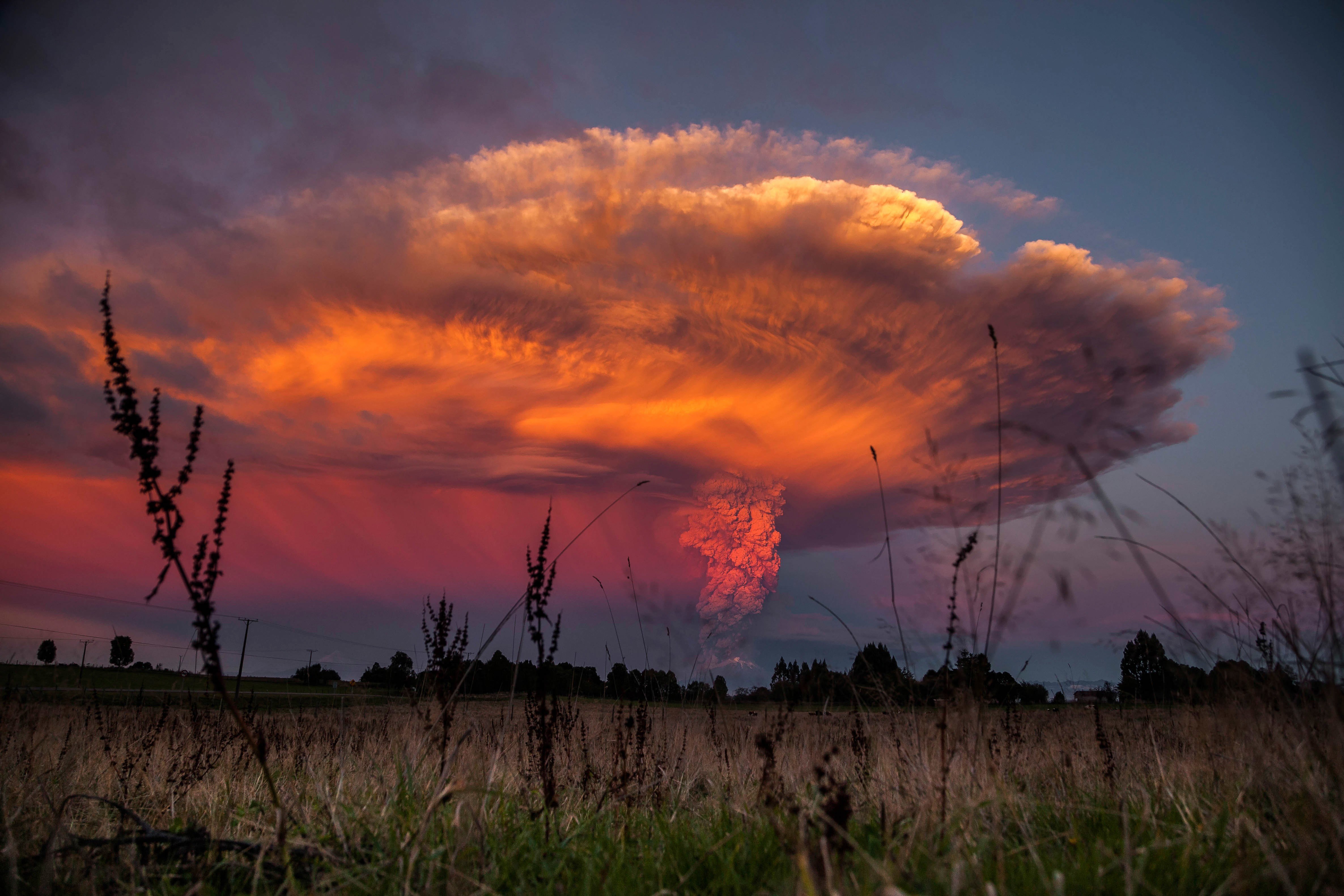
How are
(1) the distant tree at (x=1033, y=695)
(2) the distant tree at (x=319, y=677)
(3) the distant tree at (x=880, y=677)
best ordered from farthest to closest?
(2) the distant tree at (x=319, y=677)
(1) the distant tree at (x=1033, y=695)
(3) the distant tree at (x=880, y=677)

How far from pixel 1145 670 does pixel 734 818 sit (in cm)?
548

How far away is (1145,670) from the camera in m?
6.73

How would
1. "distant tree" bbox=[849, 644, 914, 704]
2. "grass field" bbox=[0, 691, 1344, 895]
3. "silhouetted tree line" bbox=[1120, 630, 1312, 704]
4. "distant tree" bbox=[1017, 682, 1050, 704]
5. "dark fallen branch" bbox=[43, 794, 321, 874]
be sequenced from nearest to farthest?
"grass field" bbox=[0, 691, 1344, 895] < "dark fallen branch" bbox=[43, 794, 321, 874] < "silhouetted tree line" bbox=[1120, 630, 1312, 704] < "distant tree" bbox=[849, 644, 914, 704] < "distant tree" bbox=[1017, 682, 1050, 704]

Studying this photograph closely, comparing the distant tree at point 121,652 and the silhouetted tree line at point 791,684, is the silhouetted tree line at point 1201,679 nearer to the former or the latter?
the silhouetted tree line at point 791,684

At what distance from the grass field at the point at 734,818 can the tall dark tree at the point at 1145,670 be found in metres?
0.58

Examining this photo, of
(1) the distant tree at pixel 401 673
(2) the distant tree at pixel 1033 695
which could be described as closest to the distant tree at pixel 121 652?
(1) the distant tree at pixel 401 673

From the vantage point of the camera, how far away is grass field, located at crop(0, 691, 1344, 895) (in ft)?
7.38

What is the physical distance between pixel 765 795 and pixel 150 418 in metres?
3.21

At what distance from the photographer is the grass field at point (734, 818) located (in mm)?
2250

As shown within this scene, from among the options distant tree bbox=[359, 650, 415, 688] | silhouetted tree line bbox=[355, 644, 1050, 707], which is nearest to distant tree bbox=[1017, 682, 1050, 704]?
silhouetted tree line bbox=[355, 644, 1050, 707]

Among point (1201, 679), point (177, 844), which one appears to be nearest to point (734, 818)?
point (177, 844)

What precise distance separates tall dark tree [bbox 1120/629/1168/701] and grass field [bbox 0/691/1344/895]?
582 mm

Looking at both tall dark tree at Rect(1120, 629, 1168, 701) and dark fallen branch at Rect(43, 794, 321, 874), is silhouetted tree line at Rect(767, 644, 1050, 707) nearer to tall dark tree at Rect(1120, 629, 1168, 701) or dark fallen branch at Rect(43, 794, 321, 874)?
tall dark tree at Rect(1120, 629, 1168, 701)

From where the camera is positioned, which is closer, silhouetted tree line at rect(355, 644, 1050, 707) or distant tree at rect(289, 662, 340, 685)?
silhouetted tree line at rect(355, 644, 1050, 707)
